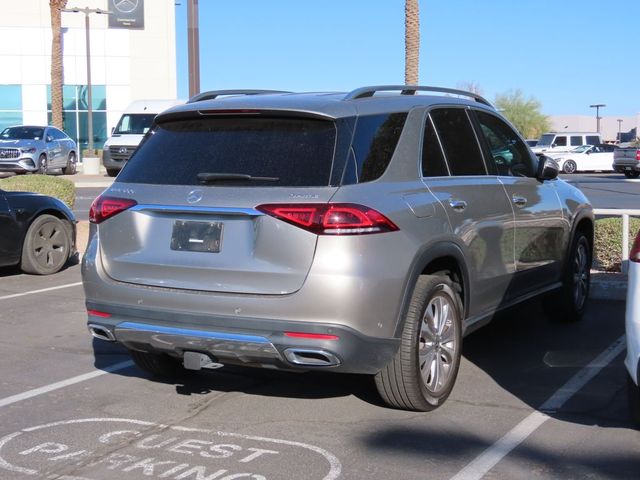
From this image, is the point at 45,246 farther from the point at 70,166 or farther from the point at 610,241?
the point at 70,166

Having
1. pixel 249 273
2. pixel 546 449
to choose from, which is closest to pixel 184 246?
pixel 249 273

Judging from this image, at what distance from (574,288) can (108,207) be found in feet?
13.7

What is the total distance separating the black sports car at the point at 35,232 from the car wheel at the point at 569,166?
3498 cm

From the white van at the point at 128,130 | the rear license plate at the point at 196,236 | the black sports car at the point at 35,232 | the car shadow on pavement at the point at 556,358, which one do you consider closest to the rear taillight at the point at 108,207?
the rear license plate at the point at 196,236

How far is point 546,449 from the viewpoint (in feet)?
15.5

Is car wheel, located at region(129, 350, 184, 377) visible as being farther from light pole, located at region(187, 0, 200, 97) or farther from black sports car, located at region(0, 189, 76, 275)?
light pole, located at region(187, 0, 200, 97)

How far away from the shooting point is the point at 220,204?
4809mm

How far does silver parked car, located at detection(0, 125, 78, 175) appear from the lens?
27.1 m

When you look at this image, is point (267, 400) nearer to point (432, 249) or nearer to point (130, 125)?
point (432, 249)

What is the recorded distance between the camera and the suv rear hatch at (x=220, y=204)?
15.4 ft

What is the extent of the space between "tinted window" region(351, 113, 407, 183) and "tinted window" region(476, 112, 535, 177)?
1.33m

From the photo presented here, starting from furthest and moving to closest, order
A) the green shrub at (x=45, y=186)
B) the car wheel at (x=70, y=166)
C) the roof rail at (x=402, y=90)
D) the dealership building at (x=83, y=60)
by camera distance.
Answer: the dealership building at (x=83, y=60) < the car wheel at (x=70, y=166) < the green shrub at (x=45, y=186) < the roof rail at (x=402, y=90)

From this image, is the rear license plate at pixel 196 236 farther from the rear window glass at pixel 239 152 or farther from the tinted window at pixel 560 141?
the tinted window at pixel 560 141

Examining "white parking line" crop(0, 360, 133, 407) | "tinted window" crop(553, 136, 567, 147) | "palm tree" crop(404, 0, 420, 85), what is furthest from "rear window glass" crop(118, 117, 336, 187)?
"tinted window" crop(553, 136, 567, 147)
